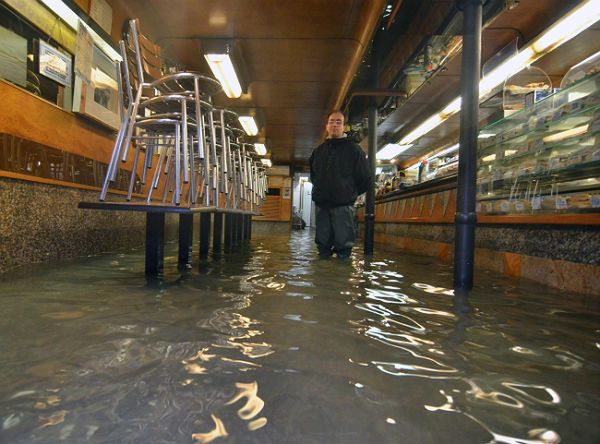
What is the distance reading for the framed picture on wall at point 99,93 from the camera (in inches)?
124

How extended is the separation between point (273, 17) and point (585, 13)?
8.52 ft

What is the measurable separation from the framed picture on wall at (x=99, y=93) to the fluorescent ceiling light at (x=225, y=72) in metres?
0.95

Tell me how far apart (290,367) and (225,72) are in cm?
400

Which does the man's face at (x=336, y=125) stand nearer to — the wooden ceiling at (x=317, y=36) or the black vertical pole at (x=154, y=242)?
the wooden ceiling at (x=317, y=36)

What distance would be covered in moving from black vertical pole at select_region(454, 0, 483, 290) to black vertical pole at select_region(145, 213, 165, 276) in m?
1.82

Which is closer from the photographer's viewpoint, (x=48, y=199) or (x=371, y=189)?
(x=48, y=199)

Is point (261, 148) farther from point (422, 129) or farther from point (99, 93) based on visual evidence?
point (99, 93)

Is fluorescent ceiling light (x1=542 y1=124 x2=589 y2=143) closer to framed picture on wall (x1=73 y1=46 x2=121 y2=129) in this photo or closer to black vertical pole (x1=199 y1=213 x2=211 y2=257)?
black vertical pole (x1=199 y1=213 x2=211 y2=257)

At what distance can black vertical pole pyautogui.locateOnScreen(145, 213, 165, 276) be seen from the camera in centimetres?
225

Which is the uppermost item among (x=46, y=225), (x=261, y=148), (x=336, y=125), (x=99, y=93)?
(x=261, y=148)

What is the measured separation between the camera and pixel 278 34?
350cm

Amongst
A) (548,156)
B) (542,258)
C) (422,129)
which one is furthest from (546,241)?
(422,129)

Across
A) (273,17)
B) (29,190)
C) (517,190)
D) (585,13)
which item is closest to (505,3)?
(585,13)

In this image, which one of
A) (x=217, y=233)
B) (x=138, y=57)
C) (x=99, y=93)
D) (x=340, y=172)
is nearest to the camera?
(x=138, y=57)
